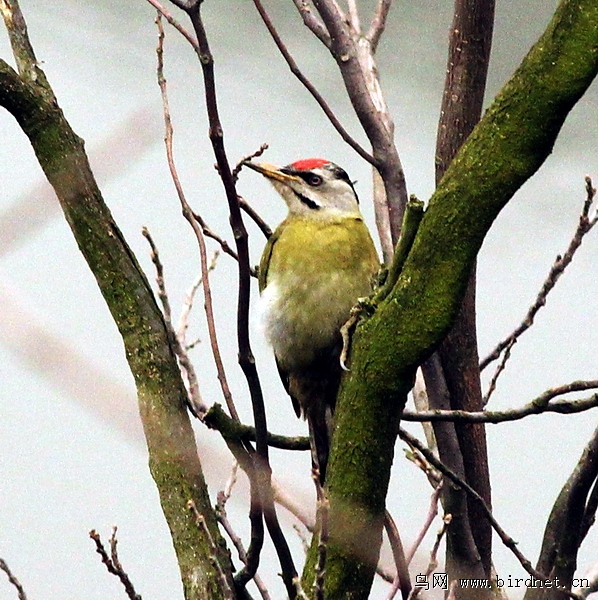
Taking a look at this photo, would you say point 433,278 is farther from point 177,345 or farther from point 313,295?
point 313,295

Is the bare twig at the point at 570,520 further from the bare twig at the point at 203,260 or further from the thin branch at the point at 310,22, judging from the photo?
the thin branch at the point at 310,22

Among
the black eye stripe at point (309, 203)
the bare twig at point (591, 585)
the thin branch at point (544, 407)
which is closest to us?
the thin branch at point (544, 407)

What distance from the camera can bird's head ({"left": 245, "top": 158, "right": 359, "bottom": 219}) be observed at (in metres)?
2.06

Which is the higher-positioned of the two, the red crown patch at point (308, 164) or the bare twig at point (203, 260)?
the red crown patch at point (308, 164)

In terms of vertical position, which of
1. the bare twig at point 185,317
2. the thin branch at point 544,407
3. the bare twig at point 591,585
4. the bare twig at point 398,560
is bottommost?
the bare twig at point 398,560

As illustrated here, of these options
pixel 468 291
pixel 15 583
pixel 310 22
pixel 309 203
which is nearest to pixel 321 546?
pixel 15 583

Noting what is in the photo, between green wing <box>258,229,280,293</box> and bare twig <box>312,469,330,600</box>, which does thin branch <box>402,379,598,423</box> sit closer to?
bare twig <box>312,469,330,600</box>

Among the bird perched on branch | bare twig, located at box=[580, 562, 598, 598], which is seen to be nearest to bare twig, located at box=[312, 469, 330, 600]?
bare twig, located at box=[580, 562, 598, 598]

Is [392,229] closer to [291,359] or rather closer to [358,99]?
[358,99]

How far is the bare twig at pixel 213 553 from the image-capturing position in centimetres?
128

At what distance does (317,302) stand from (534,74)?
2.87 ft

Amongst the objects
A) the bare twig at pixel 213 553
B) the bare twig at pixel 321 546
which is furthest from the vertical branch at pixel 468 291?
the bare twig at pixel 321 546

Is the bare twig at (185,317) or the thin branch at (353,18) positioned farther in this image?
the thin branch at (353,18)

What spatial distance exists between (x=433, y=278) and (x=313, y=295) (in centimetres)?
75
